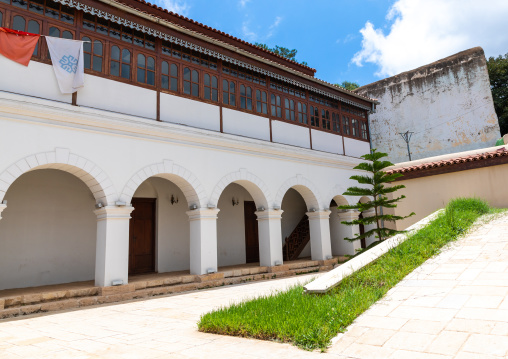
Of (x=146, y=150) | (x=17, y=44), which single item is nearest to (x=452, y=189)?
(x=146, y=150)

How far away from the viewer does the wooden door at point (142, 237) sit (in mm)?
10242

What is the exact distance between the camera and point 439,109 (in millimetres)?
18984

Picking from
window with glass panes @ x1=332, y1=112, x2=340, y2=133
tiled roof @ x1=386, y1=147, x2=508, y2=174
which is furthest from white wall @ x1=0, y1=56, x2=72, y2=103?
tiled roof @ x1=386, y1=147, x2=508, y2=174

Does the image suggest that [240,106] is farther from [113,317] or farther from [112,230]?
[113,317]

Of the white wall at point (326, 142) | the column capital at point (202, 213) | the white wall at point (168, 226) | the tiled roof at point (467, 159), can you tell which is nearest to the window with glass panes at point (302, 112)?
the white wall at point (326, 142)

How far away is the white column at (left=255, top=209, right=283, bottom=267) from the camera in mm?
10664

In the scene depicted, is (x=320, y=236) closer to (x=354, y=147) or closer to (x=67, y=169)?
(x=354, y=147)

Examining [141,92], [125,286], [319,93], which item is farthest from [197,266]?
[319,93]

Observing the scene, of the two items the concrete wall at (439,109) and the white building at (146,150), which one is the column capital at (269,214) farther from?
the concrete wall at (439,109)

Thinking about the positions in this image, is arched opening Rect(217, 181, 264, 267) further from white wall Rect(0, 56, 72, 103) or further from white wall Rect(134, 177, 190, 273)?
white wall Rect(0, 56, 72, 103)

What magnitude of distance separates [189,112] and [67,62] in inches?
116

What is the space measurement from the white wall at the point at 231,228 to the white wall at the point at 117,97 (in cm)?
439

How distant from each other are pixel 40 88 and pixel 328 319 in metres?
6.89

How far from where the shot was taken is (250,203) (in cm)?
1334
